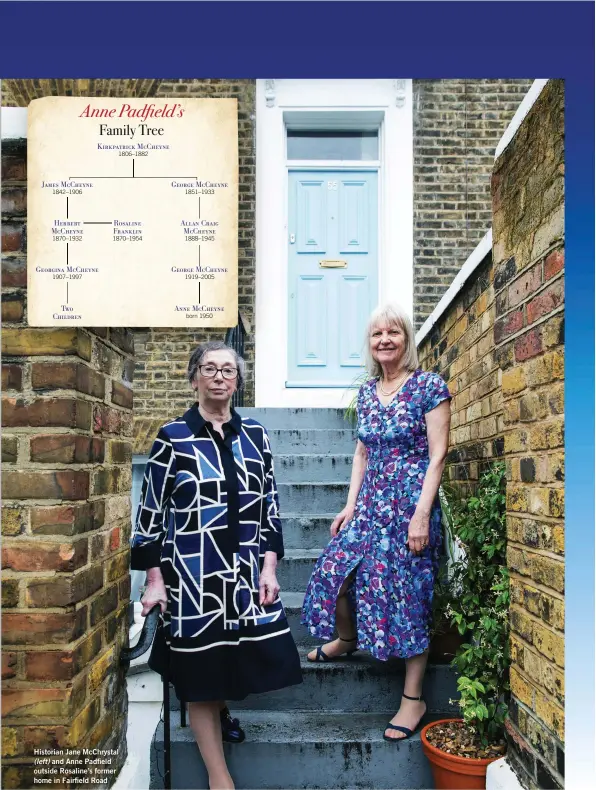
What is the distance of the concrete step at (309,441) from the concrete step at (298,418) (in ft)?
0.60

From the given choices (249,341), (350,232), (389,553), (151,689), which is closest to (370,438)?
(389,553)

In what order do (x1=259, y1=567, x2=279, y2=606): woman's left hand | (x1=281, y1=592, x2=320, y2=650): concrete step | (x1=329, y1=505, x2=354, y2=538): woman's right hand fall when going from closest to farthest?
(x1=259, y1=567, x2=279, y2=606): woman's left hand
(x1=329, y1=505, x2=354, y2=538): woman's right hand
(x1=281, y1=592, x2=320, y2=650): concrete step

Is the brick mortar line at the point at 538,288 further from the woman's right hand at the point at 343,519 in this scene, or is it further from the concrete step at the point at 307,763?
the concrete step at the point at 307,763

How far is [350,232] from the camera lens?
5902mm

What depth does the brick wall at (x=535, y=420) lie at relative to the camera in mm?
1839

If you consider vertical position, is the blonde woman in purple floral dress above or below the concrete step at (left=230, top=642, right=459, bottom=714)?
above

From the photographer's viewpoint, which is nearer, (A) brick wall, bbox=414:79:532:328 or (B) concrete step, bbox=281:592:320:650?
(B) concrete step, bbox=281:592:320:650

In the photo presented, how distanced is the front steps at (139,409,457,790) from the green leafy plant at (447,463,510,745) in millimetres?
330

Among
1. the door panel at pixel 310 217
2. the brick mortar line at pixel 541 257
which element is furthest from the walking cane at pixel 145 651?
the door panel at pixel 310 217

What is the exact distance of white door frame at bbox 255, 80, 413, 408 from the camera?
18.5 ft

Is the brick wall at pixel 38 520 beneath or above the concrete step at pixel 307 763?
above

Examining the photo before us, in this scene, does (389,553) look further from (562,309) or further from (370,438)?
(562,309)

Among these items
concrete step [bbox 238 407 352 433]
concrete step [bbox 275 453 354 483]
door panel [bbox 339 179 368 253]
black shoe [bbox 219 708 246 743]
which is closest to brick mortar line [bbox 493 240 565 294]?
black shoe [bbox 219 708 246 743]

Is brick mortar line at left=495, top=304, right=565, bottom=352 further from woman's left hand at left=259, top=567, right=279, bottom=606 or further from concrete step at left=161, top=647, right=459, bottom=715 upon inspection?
concrete step at left=161, top=647, right=459, bottom=715
